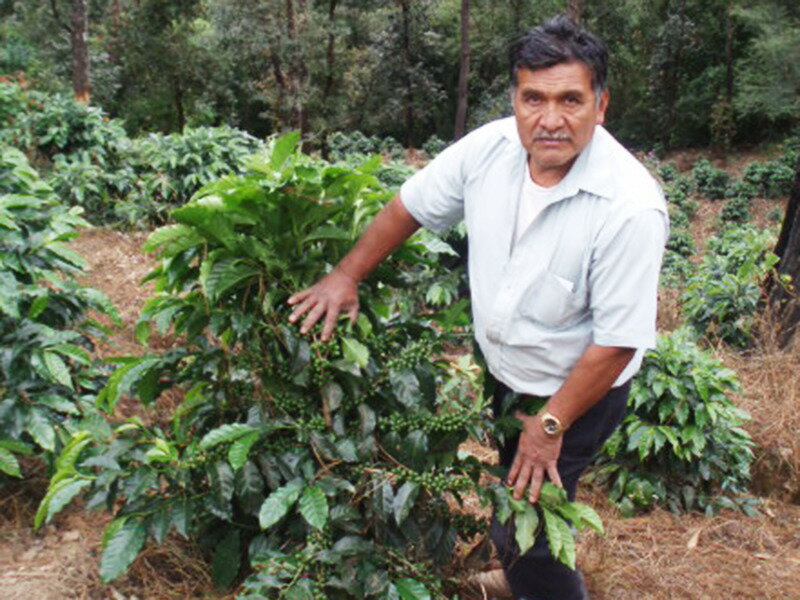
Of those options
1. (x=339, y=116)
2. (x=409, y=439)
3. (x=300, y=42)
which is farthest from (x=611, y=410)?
(x=339, y=116)

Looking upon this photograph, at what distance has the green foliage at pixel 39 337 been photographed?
8.90 ft

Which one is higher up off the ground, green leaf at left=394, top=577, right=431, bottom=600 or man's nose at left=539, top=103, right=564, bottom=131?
man's nose at left=539, top=103, right=564, bottom=131

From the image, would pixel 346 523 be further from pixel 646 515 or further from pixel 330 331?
pixel 646 515

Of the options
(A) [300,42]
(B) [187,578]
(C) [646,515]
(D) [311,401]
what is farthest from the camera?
(A) [300,42]

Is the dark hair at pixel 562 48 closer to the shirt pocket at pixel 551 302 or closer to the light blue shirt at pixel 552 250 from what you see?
the light blue shirt at pixel 552 250

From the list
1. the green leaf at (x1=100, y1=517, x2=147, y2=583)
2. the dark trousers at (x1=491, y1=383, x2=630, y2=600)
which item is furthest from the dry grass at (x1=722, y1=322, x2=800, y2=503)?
the green leaf at (x1=100, y1=517, x2=147, y2=583)

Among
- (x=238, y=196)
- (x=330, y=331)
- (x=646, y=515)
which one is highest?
(x=238, y=196)

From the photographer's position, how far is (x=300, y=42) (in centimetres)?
2055

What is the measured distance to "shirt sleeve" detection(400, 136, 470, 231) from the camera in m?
2.19

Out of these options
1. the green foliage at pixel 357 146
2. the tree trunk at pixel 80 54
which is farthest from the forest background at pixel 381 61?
the tree trunk at pixel 80 54

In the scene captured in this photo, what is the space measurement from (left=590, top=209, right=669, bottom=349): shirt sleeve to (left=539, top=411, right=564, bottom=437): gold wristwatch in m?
0.25

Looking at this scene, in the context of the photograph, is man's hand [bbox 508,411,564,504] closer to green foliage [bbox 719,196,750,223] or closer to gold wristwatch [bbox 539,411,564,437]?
gold wristwatch [bbox 539,411,564,437]

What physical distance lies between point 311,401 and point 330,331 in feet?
0.78

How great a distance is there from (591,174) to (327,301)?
0.82 m
